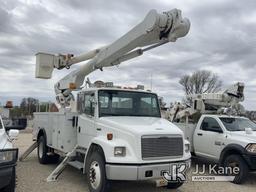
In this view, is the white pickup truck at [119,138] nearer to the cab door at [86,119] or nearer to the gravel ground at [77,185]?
the cab door at [86,119]

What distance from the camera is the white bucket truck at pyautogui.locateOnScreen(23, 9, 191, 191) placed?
6.80 m

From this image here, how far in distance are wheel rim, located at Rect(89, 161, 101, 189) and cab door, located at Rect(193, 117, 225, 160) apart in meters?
4.36

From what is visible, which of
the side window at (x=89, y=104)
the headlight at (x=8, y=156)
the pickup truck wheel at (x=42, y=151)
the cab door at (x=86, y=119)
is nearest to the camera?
the headlight at (x=8, y=156)

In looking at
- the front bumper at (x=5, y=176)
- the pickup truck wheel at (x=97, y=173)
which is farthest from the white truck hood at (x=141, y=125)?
the front bumper at (x=5, y=176)

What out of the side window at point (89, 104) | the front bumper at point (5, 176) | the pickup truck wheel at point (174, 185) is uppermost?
the side window at point (89, 104)

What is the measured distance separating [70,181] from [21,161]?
3.80m

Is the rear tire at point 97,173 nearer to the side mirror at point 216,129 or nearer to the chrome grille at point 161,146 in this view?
the chrome grille at point 161,146

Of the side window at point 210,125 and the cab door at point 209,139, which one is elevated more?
the side window at point 210,125

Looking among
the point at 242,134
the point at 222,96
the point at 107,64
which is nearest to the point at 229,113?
the point at 222,96

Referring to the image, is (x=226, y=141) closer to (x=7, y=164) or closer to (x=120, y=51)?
(x=120, y=51)

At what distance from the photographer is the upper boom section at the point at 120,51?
7.07 m

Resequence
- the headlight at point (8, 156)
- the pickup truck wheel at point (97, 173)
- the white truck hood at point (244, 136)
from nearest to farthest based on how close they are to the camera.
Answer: the headlight at point (8, 156), the pickup truck wheel at point (97, 173), the white truck hood at point (244, 136)

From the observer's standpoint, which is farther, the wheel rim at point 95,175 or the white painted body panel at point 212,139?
the white painted body panel at point 212,139

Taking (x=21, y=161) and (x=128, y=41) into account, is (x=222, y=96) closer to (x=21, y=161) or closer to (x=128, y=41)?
(x=128, y=41)
